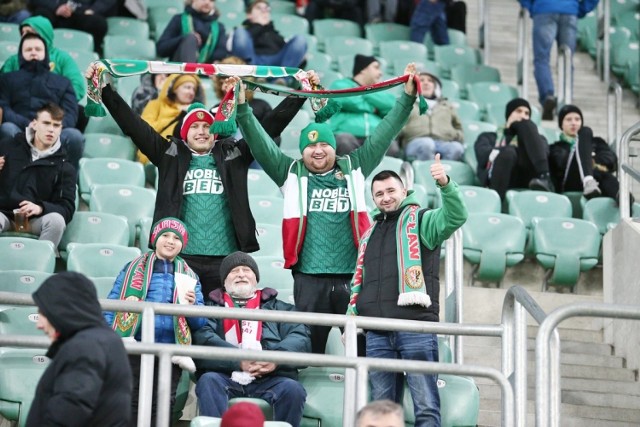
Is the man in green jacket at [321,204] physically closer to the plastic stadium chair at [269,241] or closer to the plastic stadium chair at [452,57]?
the plastic stadium chair at [269,241]

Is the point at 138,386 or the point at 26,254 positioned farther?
the point at 26,254

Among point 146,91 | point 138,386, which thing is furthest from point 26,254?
point 146,91

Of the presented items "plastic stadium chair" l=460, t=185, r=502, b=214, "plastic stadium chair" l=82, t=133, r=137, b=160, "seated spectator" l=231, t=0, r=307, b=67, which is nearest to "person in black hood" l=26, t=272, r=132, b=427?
"plastic stadium chair" l=460, t=185, r=502, b=214

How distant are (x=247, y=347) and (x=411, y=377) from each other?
35.4 inches

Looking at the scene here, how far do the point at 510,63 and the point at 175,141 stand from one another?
7.70 meters

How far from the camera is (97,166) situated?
35.1 feet

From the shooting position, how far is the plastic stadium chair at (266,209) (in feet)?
33.4

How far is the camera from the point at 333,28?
15.4 meters

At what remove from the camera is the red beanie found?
229 inches

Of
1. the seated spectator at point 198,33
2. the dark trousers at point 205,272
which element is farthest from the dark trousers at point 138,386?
the seated spectator at point 198,33

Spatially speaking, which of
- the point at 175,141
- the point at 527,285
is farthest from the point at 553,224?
the point at 175,141

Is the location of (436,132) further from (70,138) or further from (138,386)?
(138,386)

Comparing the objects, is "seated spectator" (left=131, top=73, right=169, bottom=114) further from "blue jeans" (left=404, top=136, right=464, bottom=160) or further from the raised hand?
the raised hand

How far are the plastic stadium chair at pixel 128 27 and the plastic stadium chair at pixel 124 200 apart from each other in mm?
4246
